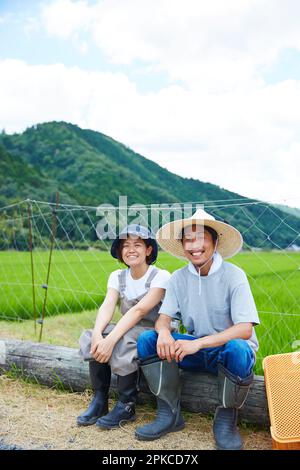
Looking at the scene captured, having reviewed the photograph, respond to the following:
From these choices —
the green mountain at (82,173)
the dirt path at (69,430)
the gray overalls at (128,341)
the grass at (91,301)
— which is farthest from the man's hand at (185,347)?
the green mountain at (82,173)

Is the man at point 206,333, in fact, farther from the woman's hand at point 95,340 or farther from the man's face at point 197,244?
the woman's hand at point 95,340

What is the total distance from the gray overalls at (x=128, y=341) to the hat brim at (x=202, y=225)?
18 cm

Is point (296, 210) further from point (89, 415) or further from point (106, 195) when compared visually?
point (106, 195)

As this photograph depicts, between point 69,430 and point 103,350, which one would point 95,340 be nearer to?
point 103,350

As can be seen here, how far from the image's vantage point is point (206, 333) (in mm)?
2623

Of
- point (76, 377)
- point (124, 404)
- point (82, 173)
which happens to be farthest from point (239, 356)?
point (82, 173)

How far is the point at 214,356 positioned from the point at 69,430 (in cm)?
84

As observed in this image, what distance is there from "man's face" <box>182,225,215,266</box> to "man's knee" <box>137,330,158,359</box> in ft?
1.40

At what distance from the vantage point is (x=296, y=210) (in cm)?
346

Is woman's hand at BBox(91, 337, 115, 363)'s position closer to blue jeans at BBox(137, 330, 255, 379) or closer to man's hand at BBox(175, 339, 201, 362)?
blue jeans at BBox(137, 330, 255, 379)

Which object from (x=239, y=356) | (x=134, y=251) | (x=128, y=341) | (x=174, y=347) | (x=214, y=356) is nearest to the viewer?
(x=239, y=356)

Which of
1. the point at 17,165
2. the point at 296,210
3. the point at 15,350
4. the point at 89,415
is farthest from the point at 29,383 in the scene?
the point at 17,165

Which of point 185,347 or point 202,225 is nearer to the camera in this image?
point 185,347

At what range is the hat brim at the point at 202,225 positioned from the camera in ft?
8.68
